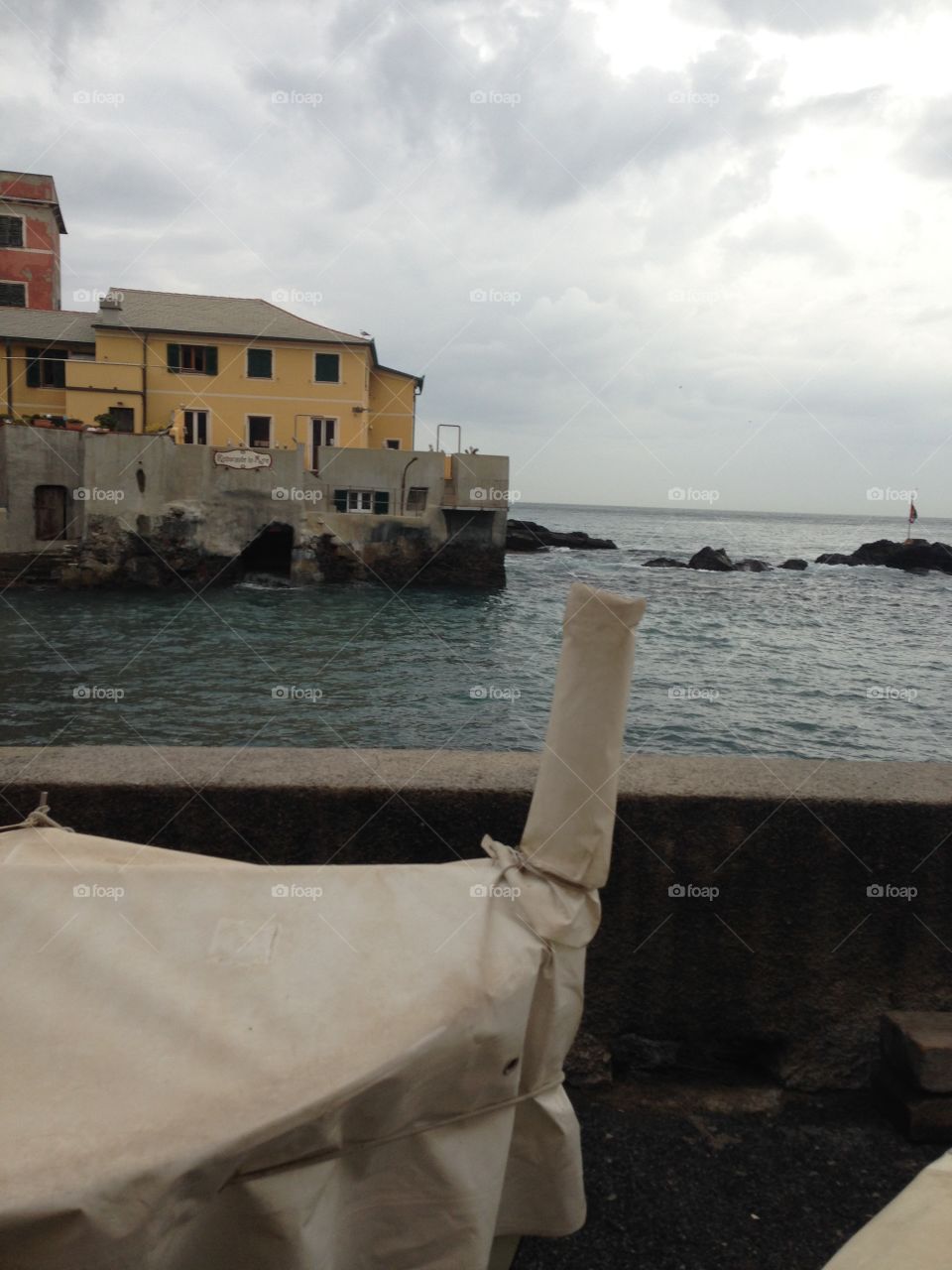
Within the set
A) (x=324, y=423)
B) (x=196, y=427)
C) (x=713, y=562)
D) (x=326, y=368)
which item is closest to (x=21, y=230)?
(x=196, y=427)

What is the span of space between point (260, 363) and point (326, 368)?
3.21 m

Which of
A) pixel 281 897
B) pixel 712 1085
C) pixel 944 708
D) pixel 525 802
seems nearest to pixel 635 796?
pixel 525 802

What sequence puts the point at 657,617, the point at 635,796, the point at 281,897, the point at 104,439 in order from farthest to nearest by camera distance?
the point at 657,617, the point at 104,439, the point at 635,796, the point at 281,897

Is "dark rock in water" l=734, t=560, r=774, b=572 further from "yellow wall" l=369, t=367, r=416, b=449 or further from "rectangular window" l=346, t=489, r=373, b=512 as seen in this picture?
"rectangular window" l=346, t=489, r=373, b=512

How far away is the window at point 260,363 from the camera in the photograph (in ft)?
150

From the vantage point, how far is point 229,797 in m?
2.97

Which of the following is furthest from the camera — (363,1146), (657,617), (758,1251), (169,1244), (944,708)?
(657,617)

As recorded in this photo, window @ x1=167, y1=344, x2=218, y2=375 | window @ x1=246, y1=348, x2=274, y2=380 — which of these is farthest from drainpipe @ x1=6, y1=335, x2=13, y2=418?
window @ x1=246, y1=348, x2=274, y2=380

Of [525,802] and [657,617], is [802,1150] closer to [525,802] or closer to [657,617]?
[525,802]

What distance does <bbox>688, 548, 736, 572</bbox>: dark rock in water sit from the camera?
65.6 m

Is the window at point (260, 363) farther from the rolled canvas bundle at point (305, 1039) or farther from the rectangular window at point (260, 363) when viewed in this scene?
the rolled canvas bundle at point (305, 1039)

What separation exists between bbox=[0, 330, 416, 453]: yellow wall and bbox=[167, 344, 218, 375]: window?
0.19m

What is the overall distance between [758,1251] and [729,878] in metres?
1.00

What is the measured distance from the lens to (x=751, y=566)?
68.4 metres
